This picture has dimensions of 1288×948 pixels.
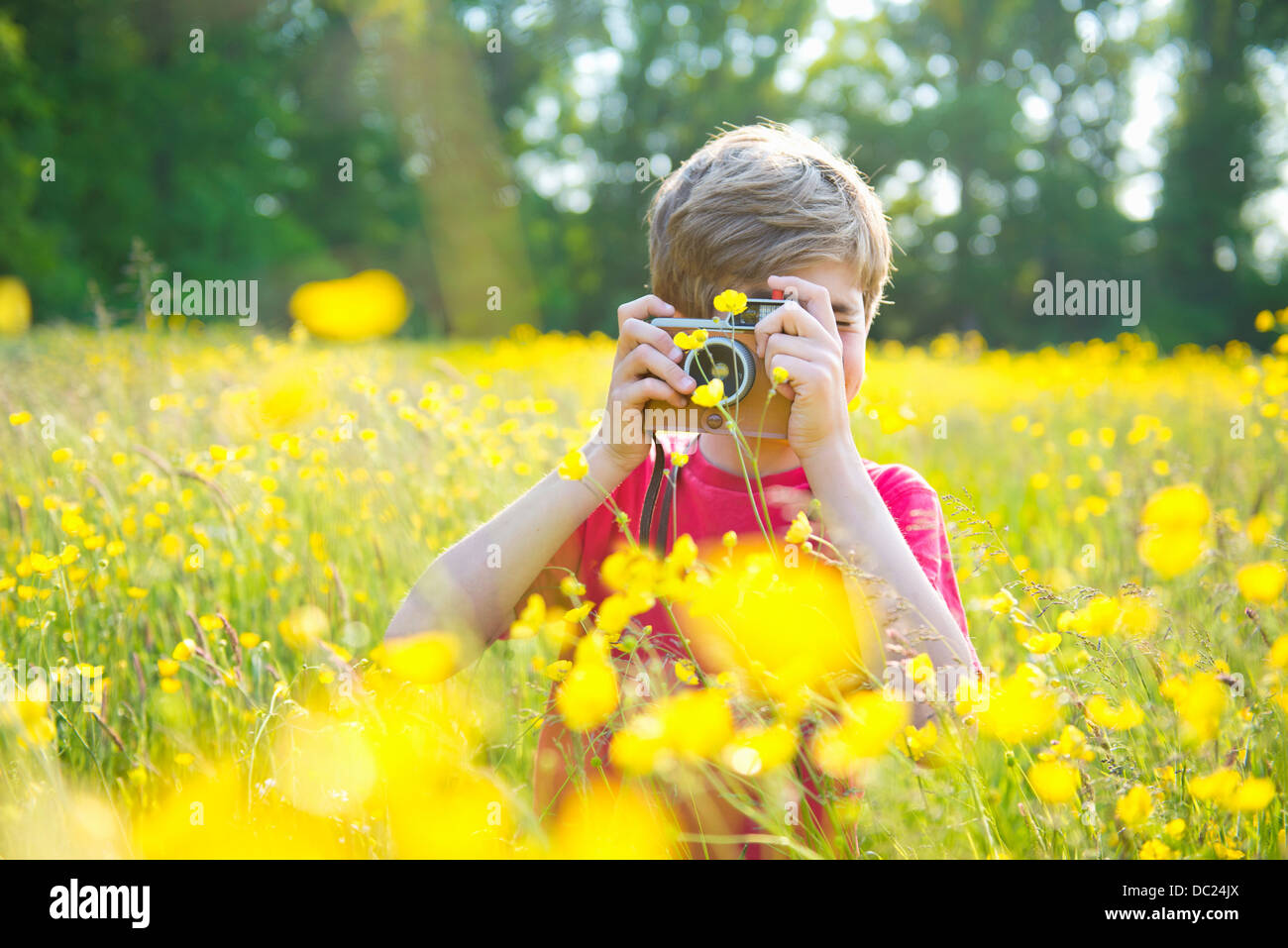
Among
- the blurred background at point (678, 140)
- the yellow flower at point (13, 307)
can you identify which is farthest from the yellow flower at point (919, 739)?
the blurred background at point (678, 140)

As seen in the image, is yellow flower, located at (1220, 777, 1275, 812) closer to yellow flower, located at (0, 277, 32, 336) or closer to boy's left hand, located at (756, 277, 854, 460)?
boy's left hand, located at (756, 277, 854, 460)

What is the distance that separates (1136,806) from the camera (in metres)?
0.87

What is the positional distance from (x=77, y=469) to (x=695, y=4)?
25.2 metres

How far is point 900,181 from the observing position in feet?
76.0

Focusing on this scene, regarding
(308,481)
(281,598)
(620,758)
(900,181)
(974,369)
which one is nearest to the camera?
(620,758)

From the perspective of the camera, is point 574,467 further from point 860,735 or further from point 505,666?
point 505,666

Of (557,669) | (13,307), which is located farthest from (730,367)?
(13,307)

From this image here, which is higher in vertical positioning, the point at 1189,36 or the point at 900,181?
the point at 1189,36

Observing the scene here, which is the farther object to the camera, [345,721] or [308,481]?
[308,481]

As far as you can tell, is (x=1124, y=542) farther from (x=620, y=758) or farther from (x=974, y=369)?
(x=974, y=369)

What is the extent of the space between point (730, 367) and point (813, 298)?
17 cm

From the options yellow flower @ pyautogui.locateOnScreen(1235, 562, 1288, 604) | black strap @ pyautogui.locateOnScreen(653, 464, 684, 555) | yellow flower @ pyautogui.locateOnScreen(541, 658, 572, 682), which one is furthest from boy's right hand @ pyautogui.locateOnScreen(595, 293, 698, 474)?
yellow flower @ pyautogui.locateOnScreen(1235, 562, 1288, 604)

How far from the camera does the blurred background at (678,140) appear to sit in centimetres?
2041

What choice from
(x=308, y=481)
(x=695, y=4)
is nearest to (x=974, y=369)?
(x=308, y=481)
